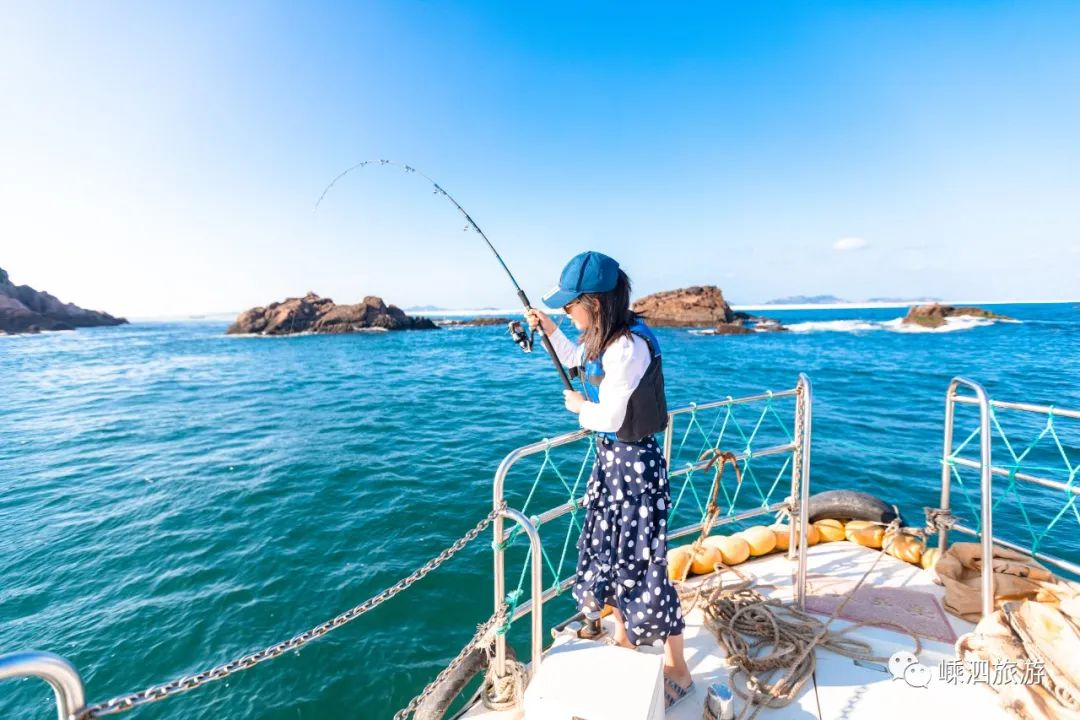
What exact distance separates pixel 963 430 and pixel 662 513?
54.2ft

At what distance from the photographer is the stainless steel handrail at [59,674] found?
126 cm

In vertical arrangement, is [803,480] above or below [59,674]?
below

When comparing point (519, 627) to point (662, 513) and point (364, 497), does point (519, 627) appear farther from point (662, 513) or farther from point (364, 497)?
point (364, 497)

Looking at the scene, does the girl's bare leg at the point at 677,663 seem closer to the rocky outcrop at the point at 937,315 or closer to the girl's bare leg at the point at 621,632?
the girl's bare leg at the point at 621,632

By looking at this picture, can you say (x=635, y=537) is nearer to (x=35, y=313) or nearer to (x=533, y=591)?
(x=533, y=591)

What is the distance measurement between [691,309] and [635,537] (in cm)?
6452

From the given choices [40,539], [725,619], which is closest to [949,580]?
[725,619]

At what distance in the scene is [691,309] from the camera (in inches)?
2479

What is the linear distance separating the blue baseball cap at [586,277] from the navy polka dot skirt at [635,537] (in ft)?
3.15

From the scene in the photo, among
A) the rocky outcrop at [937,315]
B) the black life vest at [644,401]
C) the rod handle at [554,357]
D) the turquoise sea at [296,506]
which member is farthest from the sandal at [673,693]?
the rocky outcrop at [937,315]

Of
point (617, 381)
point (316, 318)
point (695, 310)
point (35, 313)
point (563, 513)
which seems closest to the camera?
point (617, 381)

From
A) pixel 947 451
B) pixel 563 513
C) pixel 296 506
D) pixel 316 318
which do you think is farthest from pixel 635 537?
pixel 316 318

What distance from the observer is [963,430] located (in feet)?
44.3


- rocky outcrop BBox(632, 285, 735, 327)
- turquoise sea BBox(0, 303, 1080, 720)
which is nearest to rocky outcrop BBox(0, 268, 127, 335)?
turquoise sea BBox(0, 303, 1080, 720)
